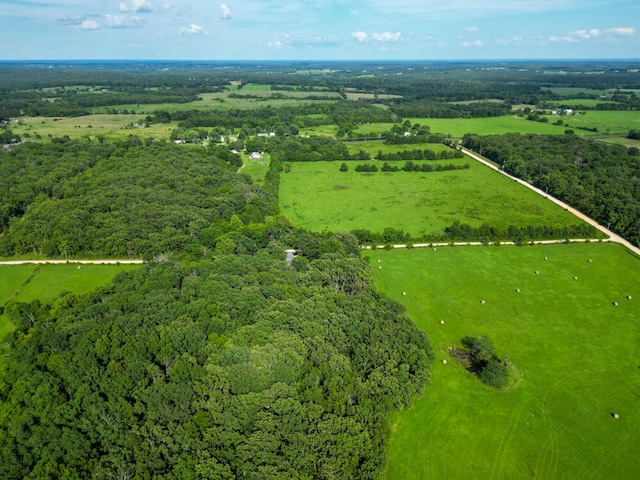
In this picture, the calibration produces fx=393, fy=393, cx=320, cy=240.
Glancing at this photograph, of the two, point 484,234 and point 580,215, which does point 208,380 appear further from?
point 580,215

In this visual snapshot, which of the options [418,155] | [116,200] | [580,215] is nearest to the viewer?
[116,200]

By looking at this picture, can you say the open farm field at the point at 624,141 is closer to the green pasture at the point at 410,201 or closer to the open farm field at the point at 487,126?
the open farm field at the point at 487,126

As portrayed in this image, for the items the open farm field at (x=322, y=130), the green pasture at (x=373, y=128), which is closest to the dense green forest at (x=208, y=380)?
the open farm field at (x=322, y=130)

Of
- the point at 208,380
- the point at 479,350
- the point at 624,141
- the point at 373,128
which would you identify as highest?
the point at 373,128

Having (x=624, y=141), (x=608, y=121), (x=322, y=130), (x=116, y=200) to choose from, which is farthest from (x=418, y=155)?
(x=608, y=121)

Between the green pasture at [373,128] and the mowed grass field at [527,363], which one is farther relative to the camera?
the green pasture at [373,128]

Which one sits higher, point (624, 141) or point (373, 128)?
point (373, 128)

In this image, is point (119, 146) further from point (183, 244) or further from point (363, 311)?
point (363, 311)
